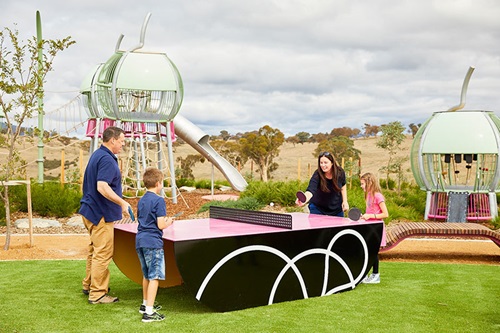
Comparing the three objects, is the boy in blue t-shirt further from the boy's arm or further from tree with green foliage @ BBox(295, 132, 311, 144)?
tree with green foliage @ BBox(295, 132, 311, 144)

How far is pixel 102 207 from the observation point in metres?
7.38

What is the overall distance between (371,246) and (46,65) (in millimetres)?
7145

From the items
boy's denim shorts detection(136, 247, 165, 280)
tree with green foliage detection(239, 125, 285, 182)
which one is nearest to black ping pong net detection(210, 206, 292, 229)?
boy's denim shorts detection(136, 247, 165, 280)

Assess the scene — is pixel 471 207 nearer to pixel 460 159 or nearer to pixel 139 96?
pixel 460 159

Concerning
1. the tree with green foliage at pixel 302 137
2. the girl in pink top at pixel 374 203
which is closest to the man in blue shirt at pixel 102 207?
the girl in pink top at pixel 374 203

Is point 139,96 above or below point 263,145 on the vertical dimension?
above

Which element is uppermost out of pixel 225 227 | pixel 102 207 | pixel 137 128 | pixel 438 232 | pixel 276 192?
pixel 137 128

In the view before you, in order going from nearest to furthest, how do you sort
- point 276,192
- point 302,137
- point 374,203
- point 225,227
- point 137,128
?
point 225,227
point 374,203
point 276,192
point 137,128
point 302,137

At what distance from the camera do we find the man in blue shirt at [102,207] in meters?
7.30

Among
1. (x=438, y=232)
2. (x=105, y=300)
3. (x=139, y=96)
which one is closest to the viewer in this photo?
(x=105, y=300)

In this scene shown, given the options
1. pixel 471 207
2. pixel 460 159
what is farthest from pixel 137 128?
pixel 471 207

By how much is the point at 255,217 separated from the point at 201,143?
737 inches

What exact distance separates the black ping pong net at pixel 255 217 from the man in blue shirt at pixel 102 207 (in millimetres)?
1600

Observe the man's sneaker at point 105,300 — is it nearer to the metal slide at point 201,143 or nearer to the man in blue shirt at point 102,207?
the man in blue shirt at point 102,207
